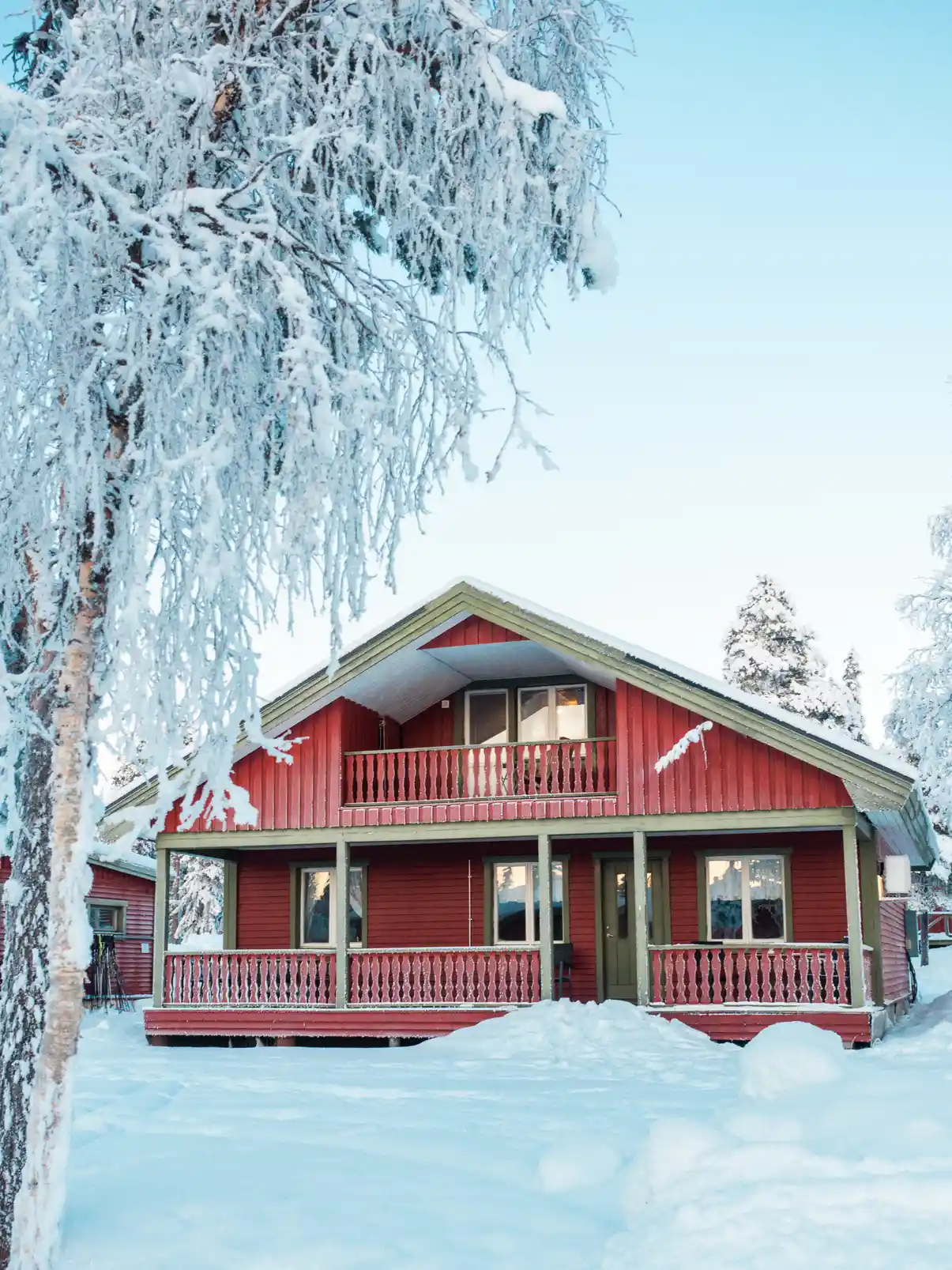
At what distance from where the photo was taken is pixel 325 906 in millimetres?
20359

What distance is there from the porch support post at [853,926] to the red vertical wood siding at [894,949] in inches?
127

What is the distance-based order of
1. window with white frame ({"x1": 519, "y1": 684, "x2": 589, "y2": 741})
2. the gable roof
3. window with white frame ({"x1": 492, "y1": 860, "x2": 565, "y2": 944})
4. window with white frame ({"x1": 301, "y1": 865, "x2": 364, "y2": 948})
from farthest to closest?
window with white frame ({"x1": 301, "y1": 865, "x2": 364, "y2": 948}) → window with white frame ({"x1": 492, "y1": 860, "x2": 565, "y2": 944}) → window with white frame ({"x1": 519, "y1": 684, "x2": 589, "y2": 741}) → the gable roof

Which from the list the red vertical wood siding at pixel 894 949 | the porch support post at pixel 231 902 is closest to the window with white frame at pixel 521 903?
the porch support post at pixel 231 902

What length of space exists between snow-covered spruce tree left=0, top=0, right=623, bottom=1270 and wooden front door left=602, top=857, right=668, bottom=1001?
1325 centimetres

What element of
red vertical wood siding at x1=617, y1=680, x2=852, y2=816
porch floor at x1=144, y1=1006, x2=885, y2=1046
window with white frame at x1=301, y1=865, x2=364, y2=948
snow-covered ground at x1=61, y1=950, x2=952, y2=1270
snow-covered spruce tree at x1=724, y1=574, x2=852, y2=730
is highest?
snow-covered spruce tree at x1=724, y1=574, x2=852, y2=730

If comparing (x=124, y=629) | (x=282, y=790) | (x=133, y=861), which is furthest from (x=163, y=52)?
(x=133, y=861)

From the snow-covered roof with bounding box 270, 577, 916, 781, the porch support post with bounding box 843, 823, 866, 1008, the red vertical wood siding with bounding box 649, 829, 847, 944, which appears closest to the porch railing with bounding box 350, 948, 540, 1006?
the red vertical wood siding with bounding box 649, 829, 847, 944

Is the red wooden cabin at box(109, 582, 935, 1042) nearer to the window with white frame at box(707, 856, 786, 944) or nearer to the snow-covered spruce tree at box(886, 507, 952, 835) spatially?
the window with white frame at box(707, 856, 786, 944)

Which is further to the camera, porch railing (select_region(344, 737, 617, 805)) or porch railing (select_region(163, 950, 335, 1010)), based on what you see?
porch railing (select_region(163, 950, 335, 1010))

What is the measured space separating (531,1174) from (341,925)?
32.9 feet

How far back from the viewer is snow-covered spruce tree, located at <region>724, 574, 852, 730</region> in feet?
125

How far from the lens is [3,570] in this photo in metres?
6.21

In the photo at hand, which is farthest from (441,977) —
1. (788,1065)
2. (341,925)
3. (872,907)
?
(788,1065)

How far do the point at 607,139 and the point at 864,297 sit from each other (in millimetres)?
9913
